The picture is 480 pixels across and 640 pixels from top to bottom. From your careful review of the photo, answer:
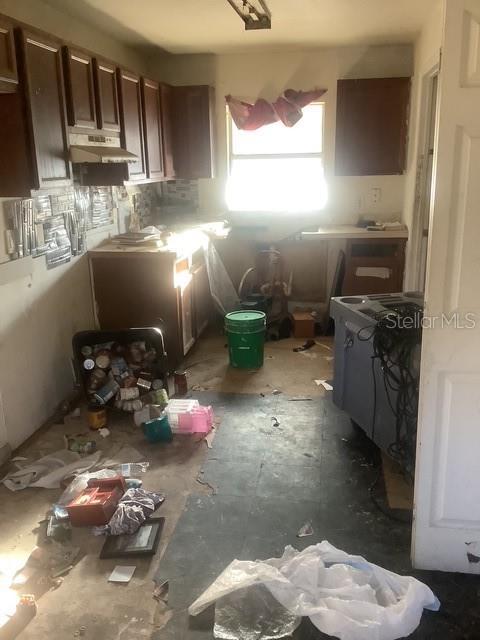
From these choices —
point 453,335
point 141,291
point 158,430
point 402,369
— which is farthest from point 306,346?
point 453,335

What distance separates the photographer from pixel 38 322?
10.9ft

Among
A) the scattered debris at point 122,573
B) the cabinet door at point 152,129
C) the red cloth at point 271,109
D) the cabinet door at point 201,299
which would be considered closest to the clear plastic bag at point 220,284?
the cabinet door at point 201,299

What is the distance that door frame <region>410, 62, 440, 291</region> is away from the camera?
4223 millimetres

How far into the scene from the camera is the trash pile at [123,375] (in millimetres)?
3461

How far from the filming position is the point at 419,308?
282 centimetres

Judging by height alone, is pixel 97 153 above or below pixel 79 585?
above

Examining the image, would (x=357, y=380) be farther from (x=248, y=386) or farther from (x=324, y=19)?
(x=324, y=19)

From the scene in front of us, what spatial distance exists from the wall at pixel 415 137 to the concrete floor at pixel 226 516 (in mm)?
1605

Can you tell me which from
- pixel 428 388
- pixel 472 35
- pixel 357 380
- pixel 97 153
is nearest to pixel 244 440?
pixel 357 380

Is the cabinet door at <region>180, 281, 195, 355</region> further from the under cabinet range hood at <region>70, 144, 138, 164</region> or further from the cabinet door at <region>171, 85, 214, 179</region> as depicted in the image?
the cabinet door at <region>171, 85, 214, 179</region>

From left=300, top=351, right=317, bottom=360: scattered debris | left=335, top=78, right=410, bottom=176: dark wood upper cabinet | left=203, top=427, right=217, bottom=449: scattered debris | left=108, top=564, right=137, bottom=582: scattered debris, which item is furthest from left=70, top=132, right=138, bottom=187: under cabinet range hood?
left=108, top=564, right=137, bottom=582: scattered debris

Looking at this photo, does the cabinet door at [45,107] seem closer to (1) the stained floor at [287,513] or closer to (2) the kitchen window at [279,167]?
(1) the stained floor at [287,513]

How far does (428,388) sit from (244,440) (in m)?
1.43

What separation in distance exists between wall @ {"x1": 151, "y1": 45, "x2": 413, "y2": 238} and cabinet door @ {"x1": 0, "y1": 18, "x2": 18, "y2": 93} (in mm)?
2811
